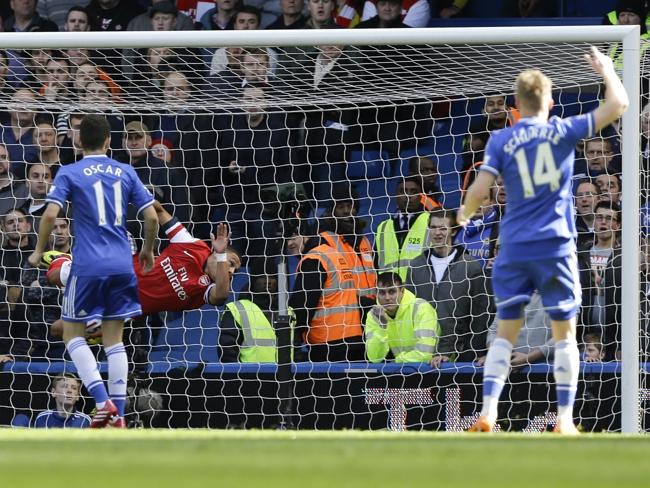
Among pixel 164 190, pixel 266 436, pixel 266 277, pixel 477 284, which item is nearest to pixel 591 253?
pixel 477 284

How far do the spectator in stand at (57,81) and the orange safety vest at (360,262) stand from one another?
6.87 ft

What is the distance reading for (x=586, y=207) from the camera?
9180 millimetres

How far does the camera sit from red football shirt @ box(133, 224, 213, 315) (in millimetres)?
8828

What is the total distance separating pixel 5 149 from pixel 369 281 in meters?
2.94

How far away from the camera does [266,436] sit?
5531 mm

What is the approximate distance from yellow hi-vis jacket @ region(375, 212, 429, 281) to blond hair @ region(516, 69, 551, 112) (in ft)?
9.96

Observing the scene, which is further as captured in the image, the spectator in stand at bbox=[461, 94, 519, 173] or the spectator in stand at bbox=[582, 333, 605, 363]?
the spectator in stand at bbox=[461, 94, 519, 173]

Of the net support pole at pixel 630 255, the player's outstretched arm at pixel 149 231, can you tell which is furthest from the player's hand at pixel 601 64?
the player's outstretched arm at pixel 149 231

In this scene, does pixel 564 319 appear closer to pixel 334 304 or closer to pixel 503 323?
pixel 503 323

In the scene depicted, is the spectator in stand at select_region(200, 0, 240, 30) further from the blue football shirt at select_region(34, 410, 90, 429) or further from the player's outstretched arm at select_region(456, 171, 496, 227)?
the player's outstretched arm at select_region(456, 171, 496, 227)

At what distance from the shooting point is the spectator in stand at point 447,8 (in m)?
11.4

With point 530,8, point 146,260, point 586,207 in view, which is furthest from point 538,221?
point 530,8

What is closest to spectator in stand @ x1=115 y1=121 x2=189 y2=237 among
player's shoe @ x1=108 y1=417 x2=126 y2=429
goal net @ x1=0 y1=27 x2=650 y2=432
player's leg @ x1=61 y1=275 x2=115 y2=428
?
goal net @ x1=0 y1=27 x2=650 y2=432

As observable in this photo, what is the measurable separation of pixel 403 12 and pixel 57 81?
2.96m
